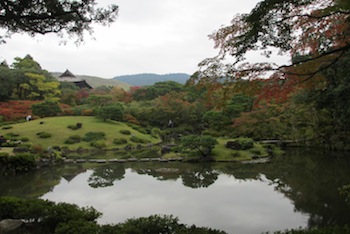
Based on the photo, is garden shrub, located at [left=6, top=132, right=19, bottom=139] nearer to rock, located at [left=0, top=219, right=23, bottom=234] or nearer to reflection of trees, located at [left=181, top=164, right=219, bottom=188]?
reflection of trees, located at [left=181, top=164, right=219, bottom=188]

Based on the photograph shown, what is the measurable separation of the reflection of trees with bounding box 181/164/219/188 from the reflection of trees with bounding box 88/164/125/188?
279 centimetres

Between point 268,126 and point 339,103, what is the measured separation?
37.4 ft

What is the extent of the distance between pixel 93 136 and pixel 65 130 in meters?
2.64

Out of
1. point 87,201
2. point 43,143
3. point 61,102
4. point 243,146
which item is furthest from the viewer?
point 61,102

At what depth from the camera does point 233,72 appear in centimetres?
507

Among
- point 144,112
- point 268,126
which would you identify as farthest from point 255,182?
point 144,112

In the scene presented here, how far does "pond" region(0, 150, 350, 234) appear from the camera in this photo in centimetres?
676

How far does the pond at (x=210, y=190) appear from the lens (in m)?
6.76

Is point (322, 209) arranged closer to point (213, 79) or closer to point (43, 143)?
point (213, 79)

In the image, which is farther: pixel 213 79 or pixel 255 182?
pixel 255 182

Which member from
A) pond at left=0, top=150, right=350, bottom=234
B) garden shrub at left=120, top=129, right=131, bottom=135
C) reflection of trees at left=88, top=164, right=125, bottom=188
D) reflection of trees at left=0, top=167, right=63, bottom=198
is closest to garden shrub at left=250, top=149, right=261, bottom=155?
pond at left=0, top=150, right=350, bottom=234

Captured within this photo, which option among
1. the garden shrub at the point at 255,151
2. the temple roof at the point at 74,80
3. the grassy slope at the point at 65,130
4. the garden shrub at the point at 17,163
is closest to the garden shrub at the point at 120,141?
the grassy slope at the point at 65,130

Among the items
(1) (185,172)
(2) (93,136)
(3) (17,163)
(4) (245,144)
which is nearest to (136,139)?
(2) (93,136)

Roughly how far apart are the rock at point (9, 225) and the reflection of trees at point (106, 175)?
213 inches
